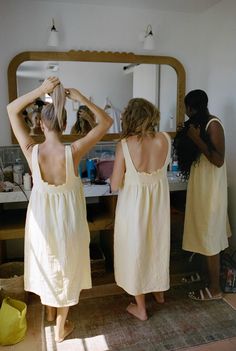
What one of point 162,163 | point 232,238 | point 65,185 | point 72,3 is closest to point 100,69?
point 72,3

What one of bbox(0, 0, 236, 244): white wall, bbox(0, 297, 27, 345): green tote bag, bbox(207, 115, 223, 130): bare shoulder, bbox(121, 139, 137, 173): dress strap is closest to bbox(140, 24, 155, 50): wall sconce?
bbox(0, 0, 236, 244): white wall

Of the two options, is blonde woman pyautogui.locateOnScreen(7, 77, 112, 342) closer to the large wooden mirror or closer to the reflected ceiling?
the large wooden mirror

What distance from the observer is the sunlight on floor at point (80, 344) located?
195 centimetres

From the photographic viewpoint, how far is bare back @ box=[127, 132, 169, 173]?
1.98 meters

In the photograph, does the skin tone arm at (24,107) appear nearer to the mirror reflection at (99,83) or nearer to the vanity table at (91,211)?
the vanity table at (91,211)

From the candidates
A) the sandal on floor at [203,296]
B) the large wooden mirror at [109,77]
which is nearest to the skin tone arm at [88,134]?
the large wooden mirror at [109,77]

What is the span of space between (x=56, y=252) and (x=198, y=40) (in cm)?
244

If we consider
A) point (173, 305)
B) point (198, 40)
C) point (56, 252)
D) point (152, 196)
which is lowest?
point (173, 305)

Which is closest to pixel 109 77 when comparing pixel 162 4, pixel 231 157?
pixel 162 4

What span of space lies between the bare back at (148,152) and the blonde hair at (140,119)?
0.13ft

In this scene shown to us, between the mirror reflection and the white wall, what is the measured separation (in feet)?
0.49

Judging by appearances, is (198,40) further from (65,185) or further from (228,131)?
(65,185)

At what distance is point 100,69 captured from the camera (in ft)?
9.37

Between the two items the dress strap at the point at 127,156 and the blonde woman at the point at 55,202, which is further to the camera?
the dress strap at the point at 127,156
